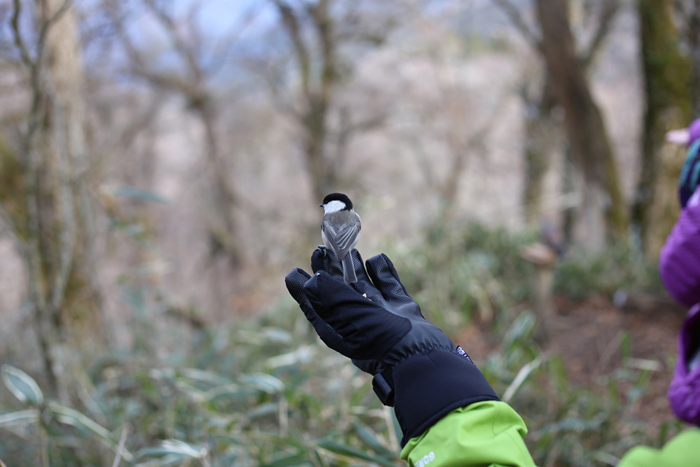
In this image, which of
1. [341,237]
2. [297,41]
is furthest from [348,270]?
[297,41]

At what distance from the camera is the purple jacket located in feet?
4.50

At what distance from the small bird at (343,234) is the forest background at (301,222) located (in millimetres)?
870

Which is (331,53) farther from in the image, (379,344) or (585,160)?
(379,344)

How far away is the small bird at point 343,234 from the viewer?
1.05 m

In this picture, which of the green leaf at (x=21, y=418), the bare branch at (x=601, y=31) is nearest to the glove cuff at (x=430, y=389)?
the green leaf at (x=21, y=418)

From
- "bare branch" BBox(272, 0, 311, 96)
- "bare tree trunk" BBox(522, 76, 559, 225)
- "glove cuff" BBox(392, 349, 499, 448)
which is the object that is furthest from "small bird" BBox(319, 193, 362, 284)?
"bare tree trunk" BBox(522, 76, 559, 225)

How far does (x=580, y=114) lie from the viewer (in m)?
5.78

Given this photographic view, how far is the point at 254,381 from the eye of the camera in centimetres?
206

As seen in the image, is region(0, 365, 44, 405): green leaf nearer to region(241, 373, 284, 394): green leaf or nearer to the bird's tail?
region(241, 373, 284, 394): green leaf

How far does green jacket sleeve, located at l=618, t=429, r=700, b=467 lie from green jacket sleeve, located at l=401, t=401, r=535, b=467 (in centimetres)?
60

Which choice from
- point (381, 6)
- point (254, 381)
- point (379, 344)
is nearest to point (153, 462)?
point (254, 381)

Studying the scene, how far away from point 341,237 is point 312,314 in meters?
0.19

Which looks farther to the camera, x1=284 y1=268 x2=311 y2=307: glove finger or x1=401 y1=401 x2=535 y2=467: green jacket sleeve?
x1=284 y1=268 x2=311 y2=307: glove finger

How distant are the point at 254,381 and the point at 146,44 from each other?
862cm
